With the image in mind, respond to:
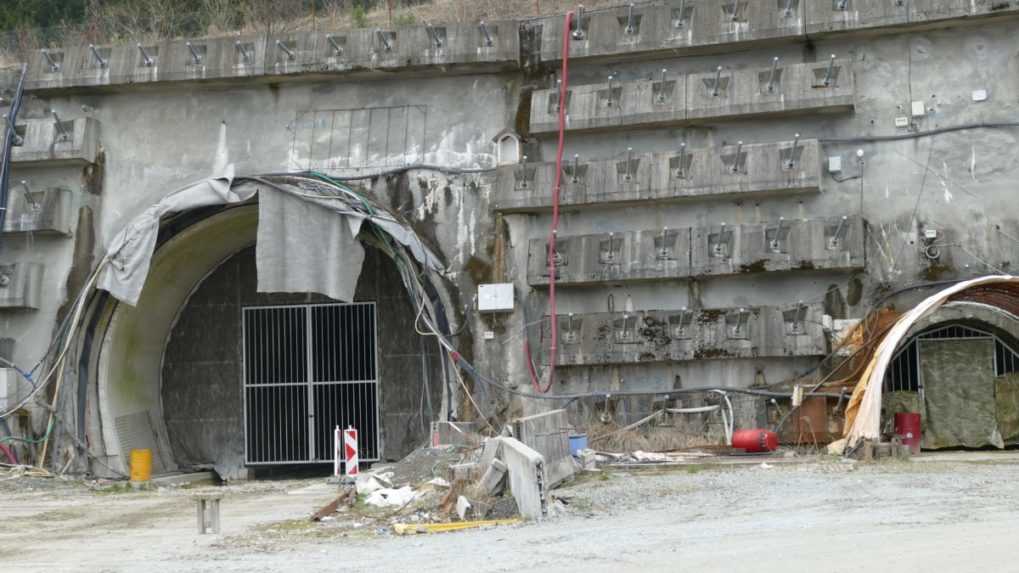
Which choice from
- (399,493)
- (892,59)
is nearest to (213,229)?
(399,493)

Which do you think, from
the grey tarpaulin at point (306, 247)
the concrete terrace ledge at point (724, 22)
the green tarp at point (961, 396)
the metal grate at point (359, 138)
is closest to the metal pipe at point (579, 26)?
the concrete terrace ledge at point (724, 22)

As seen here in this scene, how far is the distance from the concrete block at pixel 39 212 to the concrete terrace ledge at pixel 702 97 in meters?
7.39

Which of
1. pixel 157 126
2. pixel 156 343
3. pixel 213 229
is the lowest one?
pixel 156 343

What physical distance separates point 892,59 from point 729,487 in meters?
7.83

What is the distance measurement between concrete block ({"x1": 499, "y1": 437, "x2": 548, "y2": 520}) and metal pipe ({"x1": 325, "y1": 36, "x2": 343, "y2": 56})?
9607mm

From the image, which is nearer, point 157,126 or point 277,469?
point 157,126

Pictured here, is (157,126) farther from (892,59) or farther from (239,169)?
(892,59)

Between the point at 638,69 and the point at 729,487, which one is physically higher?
the point at 638,69

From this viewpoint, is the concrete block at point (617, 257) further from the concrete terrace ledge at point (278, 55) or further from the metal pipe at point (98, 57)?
the metal pipe at point (98, 57)

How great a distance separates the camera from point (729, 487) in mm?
15562

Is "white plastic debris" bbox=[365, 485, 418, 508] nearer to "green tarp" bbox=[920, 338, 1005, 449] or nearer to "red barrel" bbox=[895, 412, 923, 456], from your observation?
"red barrel" bbox=[895, 412, 923, 456]

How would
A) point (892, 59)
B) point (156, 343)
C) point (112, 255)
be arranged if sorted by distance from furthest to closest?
point (156, 343)
point (112, 255)
point (892, 59)

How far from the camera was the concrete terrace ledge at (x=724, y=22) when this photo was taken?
65.7ft

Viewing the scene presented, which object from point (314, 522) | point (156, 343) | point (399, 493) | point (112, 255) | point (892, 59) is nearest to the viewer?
point (314, 522)
